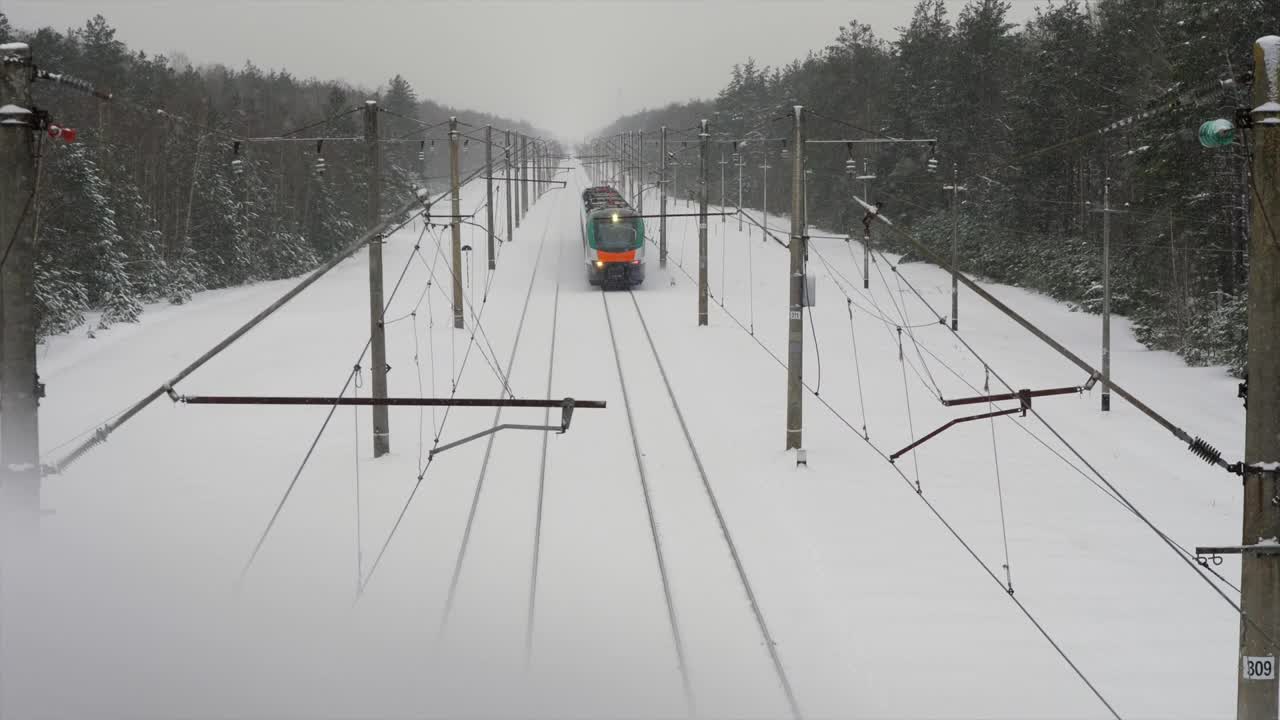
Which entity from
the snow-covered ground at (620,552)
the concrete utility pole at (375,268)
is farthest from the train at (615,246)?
the concrete utility pole at (375,268)

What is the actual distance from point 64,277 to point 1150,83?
39.6 m

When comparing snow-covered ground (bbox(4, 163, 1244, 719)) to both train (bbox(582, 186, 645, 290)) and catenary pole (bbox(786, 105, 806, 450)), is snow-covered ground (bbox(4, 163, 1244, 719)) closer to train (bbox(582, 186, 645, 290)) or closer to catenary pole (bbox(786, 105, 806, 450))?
catenary pole (bbox(786, 105, 806, 450))

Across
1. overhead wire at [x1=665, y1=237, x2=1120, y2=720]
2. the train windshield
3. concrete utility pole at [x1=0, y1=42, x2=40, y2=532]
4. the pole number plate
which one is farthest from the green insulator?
→ the train windshield

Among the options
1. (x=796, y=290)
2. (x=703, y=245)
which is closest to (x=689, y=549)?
(x=796, y=290)

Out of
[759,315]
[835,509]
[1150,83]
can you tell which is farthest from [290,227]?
[835,509]

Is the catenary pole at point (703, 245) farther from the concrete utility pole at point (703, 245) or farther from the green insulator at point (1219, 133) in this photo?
the green insulator at point (1219, 133)

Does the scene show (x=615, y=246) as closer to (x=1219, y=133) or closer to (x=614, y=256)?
(x=614, y=256)

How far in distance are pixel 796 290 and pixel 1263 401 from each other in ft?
40.8

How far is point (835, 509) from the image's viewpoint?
18984mm

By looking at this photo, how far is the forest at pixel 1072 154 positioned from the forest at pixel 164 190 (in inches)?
886

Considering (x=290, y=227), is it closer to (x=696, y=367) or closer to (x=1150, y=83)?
(x=696, y=367)

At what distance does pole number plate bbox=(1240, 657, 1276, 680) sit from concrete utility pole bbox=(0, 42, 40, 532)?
412 inches

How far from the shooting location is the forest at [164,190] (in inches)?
1548

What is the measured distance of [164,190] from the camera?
5475cm
